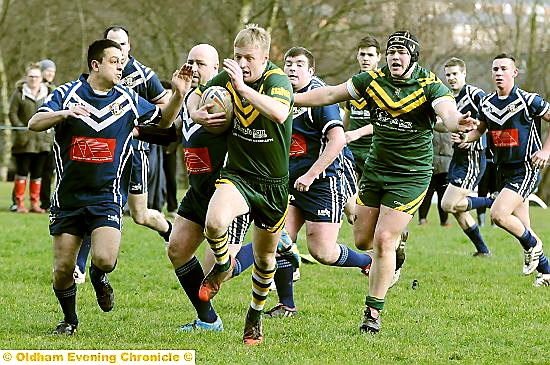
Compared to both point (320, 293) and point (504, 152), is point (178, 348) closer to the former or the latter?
point (320, 293)

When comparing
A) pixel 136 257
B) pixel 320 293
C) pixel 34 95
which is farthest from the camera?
pixel 34 95

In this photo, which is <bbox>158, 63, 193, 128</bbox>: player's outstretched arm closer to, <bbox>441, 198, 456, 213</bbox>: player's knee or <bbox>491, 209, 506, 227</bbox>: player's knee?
<bbox>491, 209, 506, 227</bbox>: player's knee

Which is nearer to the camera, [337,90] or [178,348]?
[178,348]

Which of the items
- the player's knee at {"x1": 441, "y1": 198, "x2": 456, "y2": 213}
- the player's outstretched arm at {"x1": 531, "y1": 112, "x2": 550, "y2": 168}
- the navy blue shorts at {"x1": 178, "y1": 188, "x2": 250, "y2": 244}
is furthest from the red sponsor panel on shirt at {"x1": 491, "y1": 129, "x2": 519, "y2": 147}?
the navy blue shorts at {"x1": 178, "y1": 188, "x2": 250, "y2": 244}

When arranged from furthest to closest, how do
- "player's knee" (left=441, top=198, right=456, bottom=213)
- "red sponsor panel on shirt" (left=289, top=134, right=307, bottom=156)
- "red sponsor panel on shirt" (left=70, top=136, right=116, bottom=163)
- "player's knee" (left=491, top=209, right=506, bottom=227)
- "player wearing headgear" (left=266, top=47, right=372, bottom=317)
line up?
"player's knee" (left=441, top=198, right=456, bottom=213) < "player's knee" (left=491, top=209, right=506, bottom=227) < "red sponsor panel on shirt" (left=289, top=134, right=307, bottom=156) < "player wearing headgear" (left=266, top=47, right=372, bottom=317) < "red sponsor panel on shirt" (left=70, top=136, right=116, bottom=163)

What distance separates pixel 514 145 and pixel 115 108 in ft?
16.3

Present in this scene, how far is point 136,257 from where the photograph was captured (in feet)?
39.7

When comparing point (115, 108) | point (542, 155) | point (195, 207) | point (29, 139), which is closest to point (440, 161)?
point (29, 139)

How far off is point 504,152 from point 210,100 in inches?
197

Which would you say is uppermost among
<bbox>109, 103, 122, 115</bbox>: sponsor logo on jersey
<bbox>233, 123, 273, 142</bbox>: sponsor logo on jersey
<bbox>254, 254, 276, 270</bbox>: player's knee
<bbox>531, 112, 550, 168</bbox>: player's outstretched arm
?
<bbox>109, 103, 122, 115</bbox>: sponsor logo on jersey

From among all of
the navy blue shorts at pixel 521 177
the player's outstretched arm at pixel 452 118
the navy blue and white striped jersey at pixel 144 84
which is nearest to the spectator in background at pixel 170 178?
the navy blue shorts at pixel 521 177

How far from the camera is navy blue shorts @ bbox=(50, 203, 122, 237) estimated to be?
7133 mm

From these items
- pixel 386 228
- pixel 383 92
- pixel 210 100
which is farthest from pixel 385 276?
pixel 210 100

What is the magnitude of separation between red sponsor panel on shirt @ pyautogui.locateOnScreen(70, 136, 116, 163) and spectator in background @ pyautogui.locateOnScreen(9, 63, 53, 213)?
1018cm
